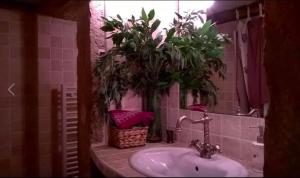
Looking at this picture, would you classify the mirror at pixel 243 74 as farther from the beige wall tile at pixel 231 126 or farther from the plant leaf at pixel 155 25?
the plant leaf at pixel 155 25

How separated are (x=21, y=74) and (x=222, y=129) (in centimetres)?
92

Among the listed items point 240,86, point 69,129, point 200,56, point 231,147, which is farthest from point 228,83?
point 69,129

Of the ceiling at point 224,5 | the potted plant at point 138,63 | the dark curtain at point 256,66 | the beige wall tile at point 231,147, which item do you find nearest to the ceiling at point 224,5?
the ceiling at point 224,5

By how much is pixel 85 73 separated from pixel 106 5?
1.55 ft

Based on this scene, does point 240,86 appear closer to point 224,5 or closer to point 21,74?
point 224,5

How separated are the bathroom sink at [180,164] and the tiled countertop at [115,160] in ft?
0.10

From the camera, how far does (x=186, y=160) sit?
44.1 inches

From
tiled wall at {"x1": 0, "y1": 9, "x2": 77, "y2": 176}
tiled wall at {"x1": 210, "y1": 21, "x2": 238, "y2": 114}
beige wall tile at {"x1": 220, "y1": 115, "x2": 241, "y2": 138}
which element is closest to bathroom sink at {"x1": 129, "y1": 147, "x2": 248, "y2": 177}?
beige wall tile at {"x1": 220, "y1": 115, "x2": 241, "y2": 138}

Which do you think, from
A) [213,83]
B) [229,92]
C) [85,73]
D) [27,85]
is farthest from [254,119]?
[27,85]

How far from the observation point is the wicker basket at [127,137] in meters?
1.25

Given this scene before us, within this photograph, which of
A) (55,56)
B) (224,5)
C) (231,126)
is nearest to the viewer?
(55,56)

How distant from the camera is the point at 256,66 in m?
1.11

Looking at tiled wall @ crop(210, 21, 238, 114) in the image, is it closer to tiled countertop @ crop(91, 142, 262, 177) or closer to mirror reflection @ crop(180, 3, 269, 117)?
mirror reflection @ crop(180, 3, 269, 117)

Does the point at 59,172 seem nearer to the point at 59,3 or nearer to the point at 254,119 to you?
the point at 59,3
